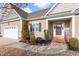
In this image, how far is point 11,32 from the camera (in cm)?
398

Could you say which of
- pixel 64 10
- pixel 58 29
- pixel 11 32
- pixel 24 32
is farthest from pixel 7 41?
pixel 64 10

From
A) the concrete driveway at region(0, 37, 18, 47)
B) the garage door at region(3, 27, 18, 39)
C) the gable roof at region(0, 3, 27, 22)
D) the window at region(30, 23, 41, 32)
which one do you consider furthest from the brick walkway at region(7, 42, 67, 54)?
the gable roof at region(0, 3, 27, 22)

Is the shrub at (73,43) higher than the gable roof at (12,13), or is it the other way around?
the gable roof at (12,13)

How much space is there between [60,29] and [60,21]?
20 centimetres

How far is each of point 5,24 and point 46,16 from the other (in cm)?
97

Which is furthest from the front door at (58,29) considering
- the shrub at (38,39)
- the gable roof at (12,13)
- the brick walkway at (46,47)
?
the gable roof at (12,13)

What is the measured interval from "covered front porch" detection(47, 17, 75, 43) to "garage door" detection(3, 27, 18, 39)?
769 mm

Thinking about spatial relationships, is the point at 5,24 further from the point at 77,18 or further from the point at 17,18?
the point at 77,18

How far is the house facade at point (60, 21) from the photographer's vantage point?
363cm

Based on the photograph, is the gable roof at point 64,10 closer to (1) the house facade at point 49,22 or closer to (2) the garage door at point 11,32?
(1) the house facade at point 49,22

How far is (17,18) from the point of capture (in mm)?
3859

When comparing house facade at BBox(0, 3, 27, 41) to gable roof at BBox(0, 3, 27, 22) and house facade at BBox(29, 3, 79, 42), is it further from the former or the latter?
house facade at BBox(29, 3, 79, 42)

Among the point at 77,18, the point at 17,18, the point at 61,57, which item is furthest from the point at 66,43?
the point at 17,18

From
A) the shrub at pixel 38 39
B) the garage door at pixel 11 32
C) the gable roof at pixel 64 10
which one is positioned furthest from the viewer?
the garage door at pixel 11 32
